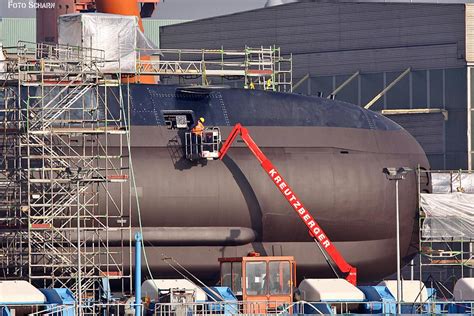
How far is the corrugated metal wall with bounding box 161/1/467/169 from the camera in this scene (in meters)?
76.4

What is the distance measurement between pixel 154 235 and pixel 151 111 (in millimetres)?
5335

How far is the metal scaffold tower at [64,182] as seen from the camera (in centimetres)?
5031

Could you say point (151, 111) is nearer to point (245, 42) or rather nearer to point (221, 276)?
point (221, 276)

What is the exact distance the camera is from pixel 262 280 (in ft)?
166

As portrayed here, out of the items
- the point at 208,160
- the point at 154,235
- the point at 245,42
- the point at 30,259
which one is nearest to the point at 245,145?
the point at 208,160

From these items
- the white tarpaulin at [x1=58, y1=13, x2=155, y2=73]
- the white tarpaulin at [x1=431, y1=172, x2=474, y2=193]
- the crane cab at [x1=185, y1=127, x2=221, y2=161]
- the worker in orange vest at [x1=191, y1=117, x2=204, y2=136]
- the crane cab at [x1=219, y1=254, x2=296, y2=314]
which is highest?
the white tarpaulin at [x1=58, y1=13, x2=155, y2=73]

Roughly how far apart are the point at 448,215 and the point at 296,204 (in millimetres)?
8547

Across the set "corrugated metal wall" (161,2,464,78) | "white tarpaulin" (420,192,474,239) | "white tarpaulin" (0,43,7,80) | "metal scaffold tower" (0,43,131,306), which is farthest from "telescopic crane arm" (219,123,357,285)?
"corrugated metal wall" (161,2,464,78)

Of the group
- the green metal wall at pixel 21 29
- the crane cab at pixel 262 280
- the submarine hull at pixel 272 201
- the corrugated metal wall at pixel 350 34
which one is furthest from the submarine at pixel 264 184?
the green metal wall at pixel 21 29

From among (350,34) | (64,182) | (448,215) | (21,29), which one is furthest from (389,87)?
(21,29)

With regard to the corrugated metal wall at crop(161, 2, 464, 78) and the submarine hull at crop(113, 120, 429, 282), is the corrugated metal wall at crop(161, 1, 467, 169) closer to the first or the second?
the corrugated metal wall at crop(161, 2, 464, 78)

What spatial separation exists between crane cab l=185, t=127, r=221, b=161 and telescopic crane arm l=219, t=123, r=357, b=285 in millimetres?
498

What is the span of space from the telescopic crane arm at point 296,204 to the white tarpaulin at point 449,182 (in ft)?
25.7

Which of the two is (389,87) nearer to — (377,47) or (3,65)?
(377,47)
